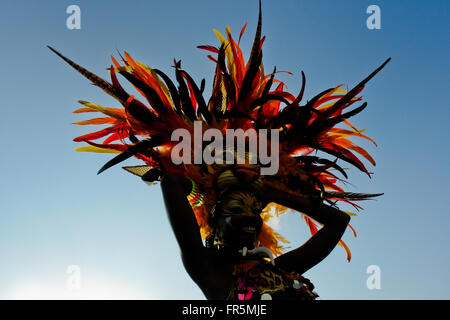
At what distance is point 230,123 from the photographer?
3.59m

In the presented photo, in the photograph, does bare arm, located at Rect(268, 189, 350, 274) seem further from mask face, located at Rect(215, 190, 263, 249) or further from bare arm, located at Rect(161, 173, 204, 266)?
bare arm, located at Rect(161, 173, 204, 266)

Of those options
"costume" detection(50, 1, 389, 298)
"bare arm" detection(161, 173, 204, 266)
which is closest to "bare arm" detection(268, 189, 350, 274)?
"costume" detection(50, 1, 389, 298)

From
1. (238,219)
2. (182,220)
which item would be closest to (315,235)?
(238,219)

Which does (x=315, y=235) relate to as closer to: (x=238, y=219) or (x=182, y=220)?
(x=238, y=219)

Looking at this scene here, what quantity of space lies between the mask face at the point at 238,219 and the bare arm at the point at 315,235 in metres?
0.35

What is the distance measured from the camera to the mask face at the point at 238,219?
9.92 feet

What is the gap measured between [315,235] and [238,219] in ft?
2.47

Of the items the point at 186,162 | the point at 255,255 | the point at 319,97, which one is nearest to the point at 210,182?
the point at 186,162

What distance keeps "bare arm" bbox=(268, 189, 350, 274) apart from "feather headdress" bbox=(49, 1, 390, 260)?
0.28ft
